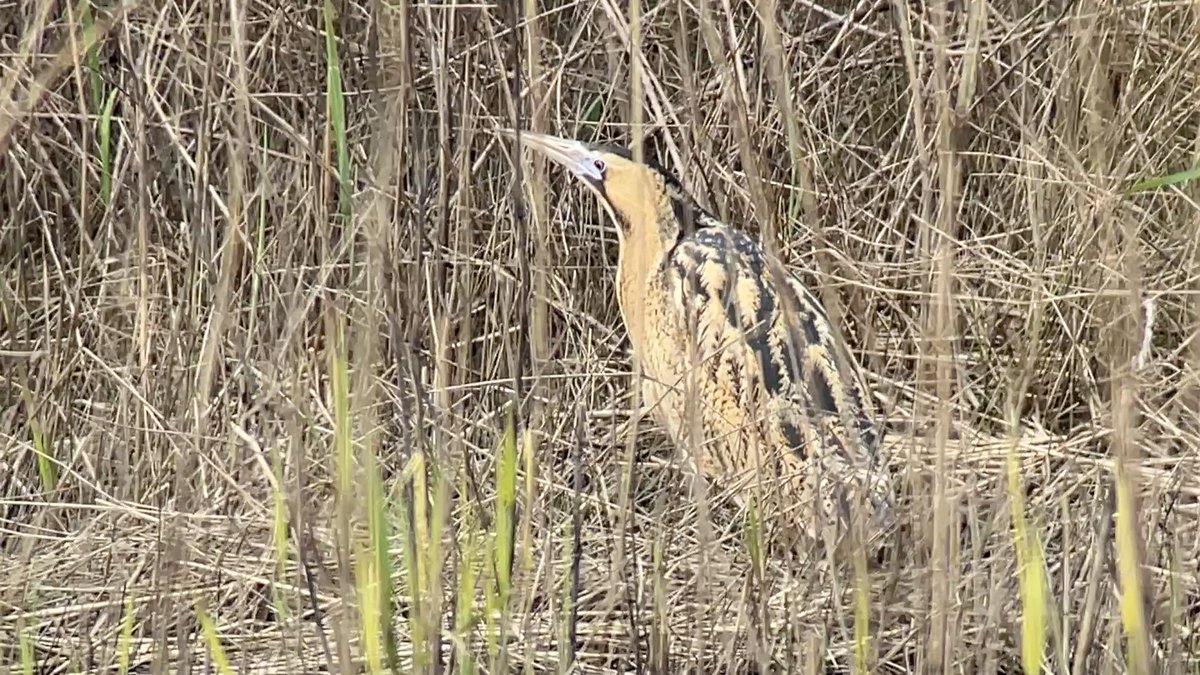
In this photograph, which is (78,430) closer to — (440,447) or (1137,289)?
(440,447)

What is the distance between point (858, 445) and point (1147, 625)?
75 cm

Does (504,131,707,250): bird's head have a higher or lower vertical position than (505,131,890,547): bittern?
higher

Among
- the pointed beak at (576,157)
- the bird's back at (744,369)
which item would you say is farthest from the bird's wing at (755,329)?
the pointed beak at (576,157)

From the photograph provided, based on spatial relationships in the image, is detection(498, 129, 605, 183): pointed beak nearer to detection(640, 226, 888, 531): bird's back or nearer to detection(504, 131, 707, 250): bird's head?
detection(504, 131, 707, 250): bird's head

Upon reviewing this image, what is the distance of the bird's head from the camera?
1.97 m

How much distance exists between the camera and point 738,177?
7.09 feet

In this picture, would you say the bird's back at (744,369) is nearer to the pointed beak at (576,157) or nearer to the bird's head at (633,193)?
the bird's head at (633,193)

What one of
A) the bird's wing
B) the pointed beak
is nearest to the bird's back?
the bird's wing

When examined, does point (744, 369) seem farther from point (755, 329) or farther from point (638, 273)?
point (638, 273)

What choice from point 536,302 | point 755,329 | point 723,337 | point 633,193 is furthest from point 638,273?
point 536,302

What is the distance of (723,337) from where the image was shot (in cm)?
186

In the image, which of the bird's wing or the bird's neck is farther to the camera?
the bird's neck

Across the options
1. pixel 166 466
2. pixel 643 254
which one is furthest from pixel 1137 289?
pixel 643 254

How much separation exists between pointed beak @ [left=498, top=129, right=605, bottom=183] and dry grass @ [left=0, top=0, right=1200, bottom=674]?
0.26ft
